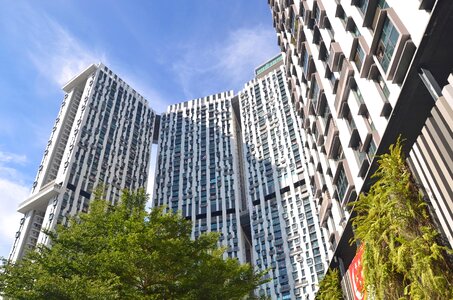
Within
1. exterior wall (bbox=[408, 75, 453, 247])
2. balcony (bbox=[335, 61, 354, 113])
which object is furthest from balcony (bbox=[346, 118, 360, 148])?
exterior wall (bbox=[408, 75, 453, 247])

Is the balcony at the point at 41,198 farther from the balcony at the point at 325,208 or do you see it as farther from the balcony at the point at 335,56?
the balcony at the point at 335,56

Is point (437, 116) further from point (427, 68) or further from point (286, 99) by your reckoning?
point (286, 99)

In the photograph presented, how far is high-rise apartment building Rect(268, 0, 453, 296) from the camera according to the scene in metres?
8.53

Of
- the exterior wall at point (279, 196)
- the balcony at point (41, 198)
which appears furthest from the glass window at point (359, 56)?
the balcony at point (41, 198)

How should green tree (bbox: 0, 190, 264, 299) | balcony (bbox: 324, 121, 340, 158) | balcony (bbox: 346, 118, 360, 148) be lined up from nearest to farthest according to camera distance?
green tree (bbox: 0, 190, 264, 299), balcony (bbox: 346, 118, 360, 148), balcony (bbox: 324, 121, 340, 158)

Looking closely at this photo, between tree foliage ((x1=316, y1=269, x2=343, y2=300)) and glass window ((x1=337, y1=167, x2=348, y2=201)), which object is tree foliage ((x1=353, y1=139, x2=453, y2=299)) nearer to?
tree foliage ((x1=316, y1=269, x2=343, y2=300))

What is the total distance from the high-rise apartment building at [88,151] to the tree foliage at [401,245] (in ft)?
177

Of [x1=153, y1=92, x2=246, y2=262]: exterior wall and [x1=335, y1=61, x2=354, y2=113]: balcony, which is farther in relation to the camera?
[x1=153, y1=92, x2=246, y2=262]: exterior wall

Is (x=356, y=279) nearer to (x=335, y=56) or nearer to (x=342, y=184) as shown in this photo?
(x=342, y=184)

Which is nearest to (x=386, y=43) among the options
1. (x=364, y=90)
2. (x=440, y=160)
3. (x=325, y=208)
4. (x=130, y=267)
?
(x=364, y=90)

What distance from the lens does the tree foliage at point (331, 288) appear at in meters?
15.6

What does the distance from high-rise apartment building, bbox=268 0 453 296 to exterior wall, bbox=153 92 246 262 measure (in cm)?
5098

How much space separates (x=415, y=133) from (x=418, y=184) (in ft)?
4.53

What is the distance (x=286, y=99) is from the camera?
79.9 m
